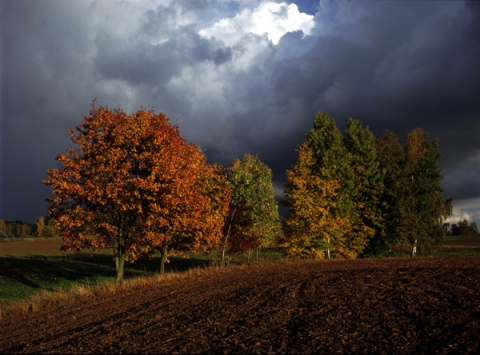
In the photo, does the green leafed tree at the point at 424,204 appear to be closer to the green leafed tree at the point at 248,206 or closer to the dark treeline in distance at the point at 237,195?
the dark treeline in distance at the point at 237,195

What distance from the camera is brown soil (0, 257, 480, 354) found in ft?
26.0

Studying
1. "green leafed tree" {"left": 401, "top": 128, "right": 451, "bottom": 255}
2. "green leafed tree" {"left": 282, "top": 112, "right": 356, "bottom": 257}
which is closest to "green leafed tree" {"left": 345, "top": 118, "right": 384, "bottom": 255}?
"green leafed tree" {"left": 282, "top": 112, "right": 356, "bottom": 257}

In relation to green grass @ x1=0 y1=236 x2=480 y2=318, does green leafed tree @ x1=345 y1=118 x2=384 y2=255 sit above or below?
above

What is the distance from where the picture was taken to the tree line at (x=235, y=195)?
76.2 ft

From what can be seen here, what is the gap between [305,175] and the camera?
3447 cm

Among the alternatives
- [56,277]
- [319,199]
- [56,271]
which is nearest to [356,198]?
[319,199]

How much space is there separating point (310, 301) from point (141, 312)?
5647 millimetres

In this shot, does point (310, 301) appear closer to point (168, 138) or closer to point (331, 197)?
point (168, 138)

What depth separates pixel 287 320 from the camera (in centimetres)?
980

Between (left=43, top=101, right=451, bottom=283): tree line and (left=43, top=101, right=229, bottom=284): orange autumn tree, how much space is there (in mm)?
65

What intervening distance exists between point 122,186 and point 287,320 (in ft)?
51.6

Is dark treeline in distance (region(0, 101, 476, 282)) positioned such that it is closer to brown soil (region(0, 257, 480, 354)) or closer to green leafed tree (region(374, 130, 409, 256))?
green leafed tree (region(374, 130, 409, 256))

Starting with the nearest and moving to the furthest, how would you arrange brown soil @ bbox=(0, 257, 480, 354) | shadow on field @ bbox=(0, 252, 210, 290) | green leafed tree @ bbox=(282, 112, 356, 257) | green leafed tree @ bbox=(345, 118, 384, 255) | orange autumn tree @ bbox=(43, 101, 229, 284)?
brown soil @ bbox=(0, 257, 480, 354) → orange autumn tree @ bbox=(43, 101, 229, 284) → green leafed tree @ bbox=(282, 112, 356, 257) → green leafed tree @ bbox=(345, 118, 384, 255) → shadow on field @ bbox=(0, 252, 210, 290)

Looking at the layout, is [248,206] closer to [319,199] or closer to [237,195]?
[237,195]
